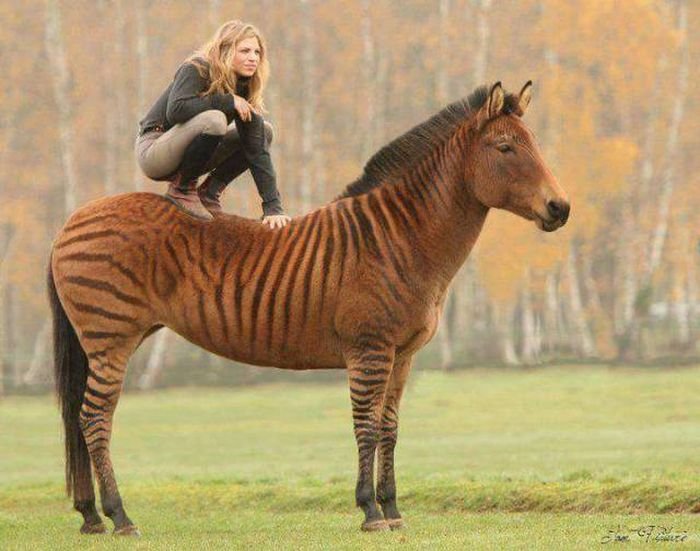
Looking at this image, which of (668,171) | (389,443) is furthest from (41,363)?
(389,443)

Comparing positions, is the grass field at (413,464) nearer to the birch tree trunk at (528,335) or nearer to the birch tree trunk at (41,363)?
the birch tree trunk at (528,335)

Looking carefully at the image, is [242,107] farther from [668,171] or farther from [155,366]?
[668,171]

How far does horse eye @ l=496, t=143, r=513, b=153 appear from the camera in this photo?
991 cm

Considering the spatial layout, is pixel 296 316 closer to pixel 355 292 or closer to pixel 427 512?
pixel 355 292

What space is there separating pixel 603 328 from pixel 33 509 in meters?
37.9

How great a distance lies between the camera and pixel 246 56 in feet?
34.3

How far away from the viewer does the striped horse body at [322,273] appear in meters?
10.0

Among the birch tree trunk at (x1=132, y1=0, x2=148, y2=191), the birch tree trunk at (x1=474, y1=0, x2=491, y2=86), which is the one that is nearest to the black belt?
the birch tree trunk at (x1=132, y1=0, x2=148, y2=191)

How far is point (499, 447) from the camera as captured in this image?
21516mm

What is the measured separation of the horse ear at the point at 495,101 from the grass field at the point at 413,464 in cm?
292

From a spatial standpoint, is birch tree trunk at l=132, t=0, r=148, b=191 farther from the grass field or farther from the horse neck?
the horse neck

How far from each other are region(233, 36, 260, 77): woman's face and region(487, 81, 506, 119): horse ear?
5.89ft

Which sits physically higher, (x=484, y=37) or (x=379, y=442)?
(x=484, y=37)

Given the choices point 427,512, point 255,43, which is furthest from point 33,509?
point 255,43
